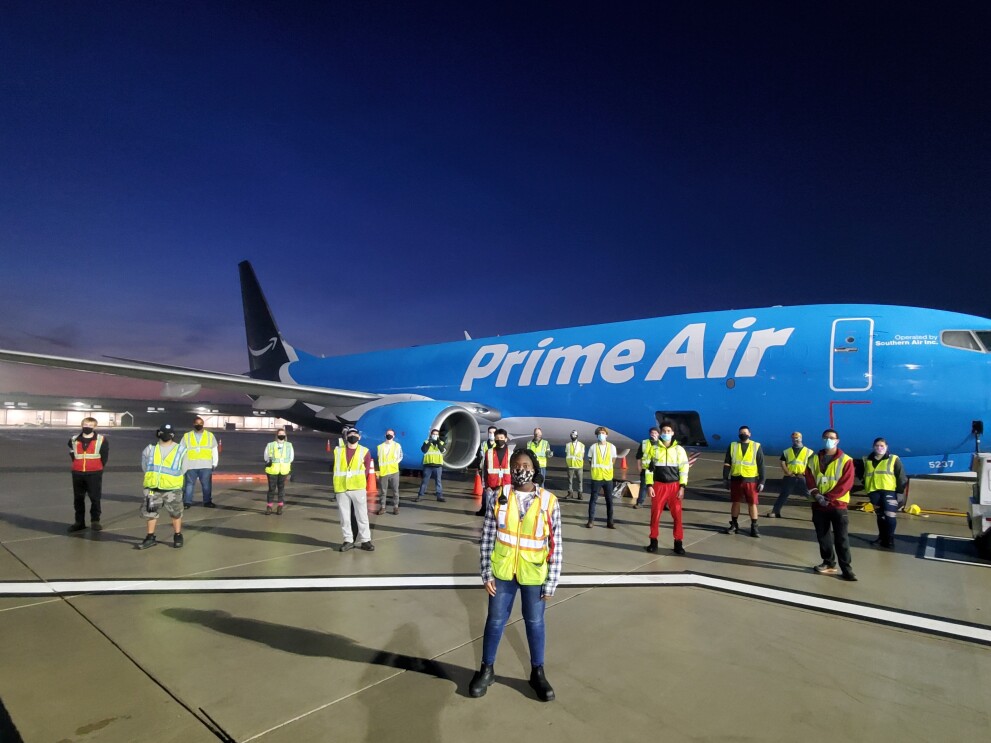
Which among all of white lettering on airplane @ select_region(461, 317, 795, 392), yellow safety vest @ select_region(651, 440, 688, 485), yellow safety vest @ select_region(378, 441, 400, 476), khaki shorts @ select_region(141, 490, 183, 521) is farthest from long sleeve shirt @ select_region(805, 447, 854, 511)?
khaki shorts @ select_region(141, 490, 183, 521)

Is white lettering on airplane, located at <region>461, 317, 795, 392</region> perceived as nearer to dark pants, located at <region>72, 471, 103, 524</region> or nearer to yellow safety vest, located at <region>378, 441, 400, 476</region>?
yellow safety vest, located at <region>378, 441, 400, 476</region>

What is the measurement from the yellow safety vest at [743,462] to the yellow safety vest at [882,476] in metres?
1.44

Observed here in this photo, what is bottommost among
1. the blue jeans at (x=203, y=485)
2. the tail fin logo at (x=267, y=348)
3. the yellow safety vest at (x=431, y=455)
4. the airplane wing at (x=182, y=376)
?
the blue jeans at (x=203, y=485)

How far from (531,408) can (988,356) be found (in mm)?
8202

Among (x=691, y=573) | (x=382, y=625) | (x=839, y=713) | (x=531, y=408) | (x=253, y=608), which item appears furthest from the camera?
(x=531, y=408)

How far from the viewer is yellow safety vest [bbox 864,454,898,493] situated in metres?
7.58

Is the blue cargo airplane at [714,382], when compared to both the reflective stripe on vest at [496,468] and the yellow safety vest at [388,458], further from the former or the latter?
the reflective stripe on vest at [496,468]

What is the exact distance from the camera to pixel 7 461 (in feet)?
58.3

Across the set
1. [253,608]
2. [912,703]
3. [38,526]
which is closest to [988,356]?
[912,703]

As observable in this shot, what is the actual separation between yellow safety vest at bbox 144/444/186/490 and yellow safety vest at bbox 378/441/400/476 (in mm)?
3401

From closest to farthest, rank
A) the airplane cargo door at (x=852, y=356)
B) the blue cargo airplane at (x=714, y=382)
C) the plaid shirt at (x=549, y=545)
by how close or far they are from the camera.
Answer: the plaid shirt at (x=549, y=545)
the blue cargo airplane at (x=714, y=382)
the airplane cargo door at (x=852, y=356)

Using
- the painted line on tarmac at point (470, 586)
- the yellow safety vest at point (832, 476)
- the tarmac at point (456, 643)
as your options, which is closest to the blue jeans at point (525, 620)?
the tarmac at point (456, 643)

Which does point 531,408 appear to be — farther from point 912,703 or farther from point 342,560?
point 912,703

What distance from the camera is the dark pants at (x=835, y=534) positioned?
583 cm
